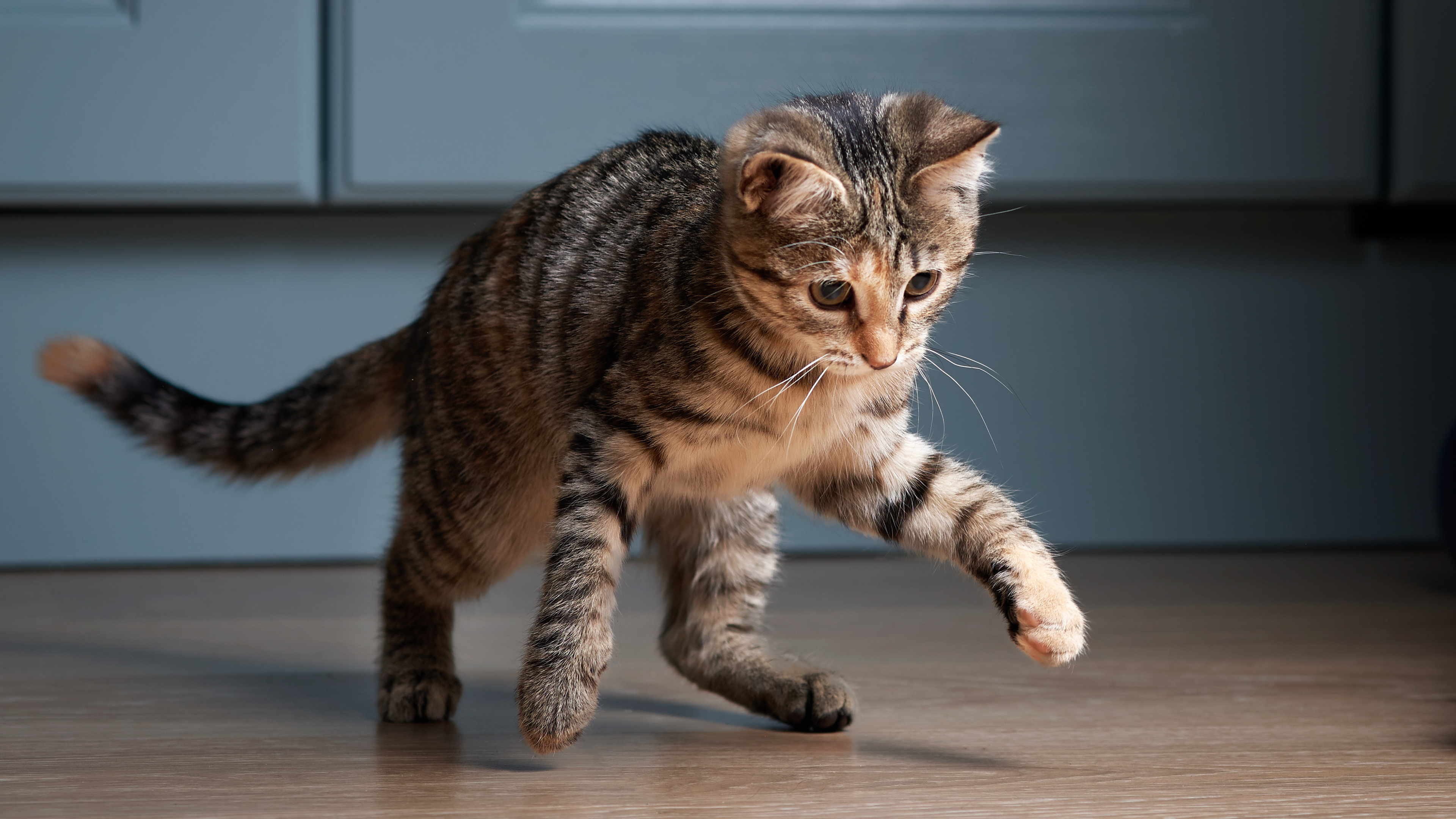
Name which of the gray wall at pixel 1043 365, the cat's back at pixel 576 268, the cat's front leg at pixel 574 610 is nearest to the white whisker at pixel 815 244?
the cat's back at pixel 576 268

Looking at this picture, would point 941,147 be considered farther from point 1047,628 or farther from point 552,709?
point 552,709

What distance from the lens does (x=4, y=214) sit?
1.90 metres

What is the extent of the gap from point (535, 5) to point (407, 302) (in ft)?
1.55

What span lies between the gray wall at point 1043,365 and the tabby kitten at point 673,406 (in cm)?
59

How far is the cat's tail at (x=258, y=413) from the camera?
137 cm

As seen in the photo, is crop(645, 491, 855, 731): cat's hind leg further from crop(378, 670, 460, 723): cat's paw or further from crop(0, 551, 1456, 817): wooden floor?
crop(378, 670, 460, 723): cat's paw

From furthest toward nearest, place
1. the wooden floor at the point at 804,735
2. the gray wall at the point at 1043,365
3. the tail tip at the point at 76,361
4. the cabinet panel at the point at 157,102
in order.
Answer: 1. the gray wall at the point at 1043,365
2. the cabinet panel at the point at 157,102
3. the tail tip at the point at 76,361
4. the wooden floor at the point at 804,735

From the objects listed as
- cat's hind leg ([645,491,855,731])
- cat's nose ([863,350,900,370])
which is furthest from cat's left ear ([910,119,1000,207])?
cat's hind leg ([645,491,855,731])

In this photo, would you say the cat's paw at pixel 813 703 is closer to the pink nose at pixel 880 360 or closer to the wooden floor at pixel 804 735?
the wooden floor at pixel 804 735

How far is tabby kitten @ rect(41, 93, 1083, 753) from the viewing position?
0.97 metres

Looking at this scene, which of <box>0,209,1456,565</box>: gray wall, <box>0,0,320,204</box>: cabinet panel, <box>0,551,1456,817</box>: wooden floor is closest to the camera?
<box>0,551,1456,817</box>: wooden floor

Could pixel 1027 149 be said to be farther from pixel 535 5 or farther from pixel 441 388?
pixel 441 388

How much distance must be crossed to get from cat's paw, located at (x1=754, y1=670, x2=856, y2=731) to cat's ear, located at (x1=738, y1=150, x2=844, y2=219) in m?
0.41

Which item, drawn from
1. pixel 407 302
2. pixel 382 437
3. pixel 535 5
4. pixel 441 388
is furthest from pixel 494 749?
pixel 535 5
